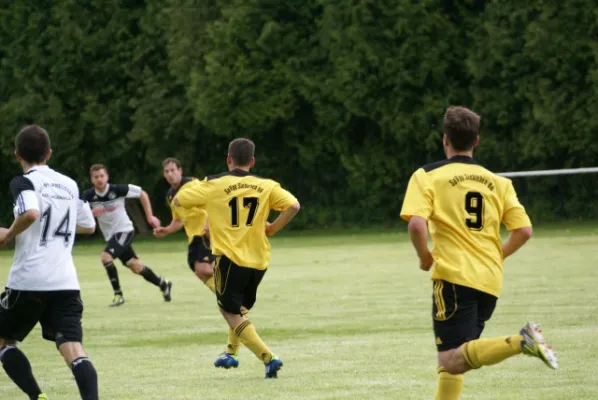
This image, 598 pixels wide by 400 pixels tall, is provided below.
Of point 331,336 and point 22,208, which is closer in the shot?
point 22,208

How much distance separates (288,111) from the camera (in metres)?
41.3

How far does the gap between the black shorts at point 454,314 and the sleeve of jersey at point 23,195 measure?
96.4 inches

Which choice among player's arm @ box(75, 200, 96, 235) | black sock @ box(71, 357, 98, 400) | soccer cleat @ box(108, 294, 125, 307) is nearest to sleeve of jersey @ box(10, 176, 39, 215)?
player's arm @ box(75, 200, 96, 235)

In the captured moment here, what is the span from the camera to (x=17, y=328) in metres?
8.16

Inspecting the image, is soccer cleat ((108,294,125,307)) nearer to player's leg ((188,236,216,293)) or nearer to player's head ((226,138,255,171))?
player's leg ((188,236,216,293))

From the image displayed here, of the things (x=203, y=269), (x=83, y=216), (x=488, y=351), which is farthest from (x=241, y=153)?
(x=203, y=269)

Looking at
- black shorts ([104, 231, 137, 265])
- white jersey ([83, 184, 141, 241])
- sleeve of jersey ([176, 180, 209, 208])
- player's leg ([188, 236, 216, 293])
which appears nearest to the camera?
sleeve of jersey ([176, 180, 209, 208])

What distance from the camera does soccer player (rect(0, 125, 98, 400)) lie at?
7.89 m

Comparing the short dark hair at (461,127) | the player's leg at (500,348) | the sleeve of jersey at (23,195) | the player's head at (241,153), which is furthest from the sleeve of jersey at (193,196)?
the player's leg at (500,348)

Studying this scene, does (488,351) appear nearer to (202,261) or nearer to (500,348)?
(500,348)

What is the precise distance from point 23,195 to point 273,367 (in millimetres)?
3030

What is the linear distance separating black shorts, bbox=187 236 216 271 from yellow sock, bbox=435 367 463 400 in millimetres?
8714

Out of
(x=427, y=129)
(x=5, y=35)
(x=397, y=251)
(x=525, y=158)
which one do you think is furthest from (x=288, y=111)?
(x=397, y=251)

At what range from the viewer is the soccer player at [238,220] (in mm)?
10375
